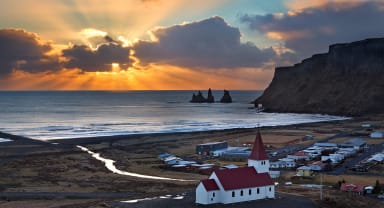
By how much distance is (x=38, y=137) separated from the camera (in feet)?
312

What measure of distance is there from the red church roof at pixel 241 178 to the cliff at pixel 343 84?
129655 mm

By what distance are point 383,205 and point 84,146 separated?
54149mm

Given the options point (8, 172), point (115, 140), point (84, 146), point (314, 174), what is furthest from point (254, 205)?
point (115, 140)

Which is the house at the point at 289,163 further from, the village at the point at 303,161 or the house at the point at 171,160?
the house at the point at 171,160

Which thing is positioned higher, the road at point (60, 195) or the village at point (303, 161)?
the village at point (303, 161)

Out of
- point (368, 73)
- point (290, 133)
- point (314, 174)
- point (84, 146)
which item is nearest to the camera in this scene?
point (314, 174)

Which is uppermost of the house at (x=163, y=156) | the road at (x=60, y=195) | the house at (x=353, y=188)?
the house at (x=163, y=156)

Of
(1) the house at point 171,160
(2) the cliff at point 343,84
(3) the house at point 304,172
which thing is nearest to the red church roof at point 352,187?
(3) the house at point 304,172

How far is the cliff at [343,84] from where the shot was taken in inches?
6549

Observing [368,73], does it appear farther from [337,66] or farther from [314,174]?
[314,174]

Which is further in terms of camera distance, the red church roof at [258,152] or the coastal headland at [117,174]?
the coastal headland at [117,174]

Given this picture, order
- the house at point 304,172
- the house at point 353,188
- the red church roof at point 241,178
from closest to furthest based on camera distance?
the red church roof at point 241,178 < the house at point 353,188 < the house at point 304,172

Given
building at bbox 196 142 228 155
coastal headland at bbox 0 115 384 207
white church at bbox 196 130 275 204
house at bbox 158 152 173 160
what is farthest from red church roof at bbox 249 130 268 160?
building at bbox 196 142 228 155

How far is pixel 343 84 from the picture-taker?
588 ft
